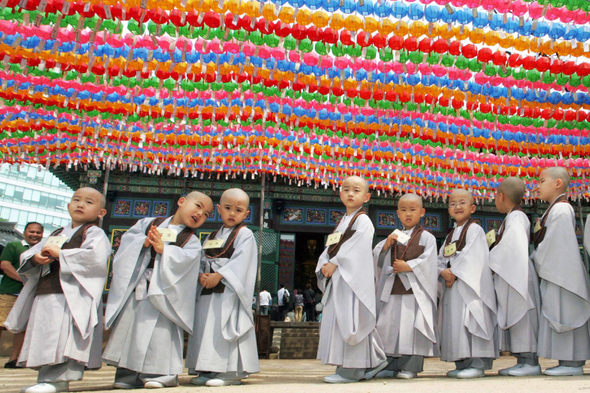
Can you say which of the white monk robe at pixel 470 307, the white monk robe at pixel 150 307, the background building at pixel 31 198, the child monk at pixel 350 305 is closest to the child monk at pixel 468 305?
the white monk robe at pixel 470 307

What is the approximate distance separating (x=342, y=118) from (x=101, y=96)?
3024 millimetres

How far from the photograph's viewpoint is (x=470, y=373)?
3.56 m

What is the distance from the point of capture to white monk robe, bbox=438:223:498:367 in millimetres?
3633

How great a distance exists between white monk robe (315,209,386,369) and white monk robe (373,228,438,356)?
0.13m

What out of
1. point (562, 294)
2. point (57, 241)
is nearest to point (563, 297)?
point (562, 294)

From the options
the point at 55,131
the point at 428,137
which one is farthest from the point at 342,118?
the point at 55,131

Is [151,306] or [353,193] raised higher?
[353,193]

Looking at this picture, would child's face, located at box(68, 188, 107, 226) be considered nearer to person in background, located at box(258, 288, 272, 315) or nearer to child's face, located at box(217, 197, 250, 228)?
A: child's face, located at box(217, 197, 250, 228)

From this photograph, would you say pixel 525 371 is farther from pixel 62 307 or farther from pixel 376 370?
pixel 62 307

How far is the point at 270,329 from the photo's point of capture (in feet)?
24.5

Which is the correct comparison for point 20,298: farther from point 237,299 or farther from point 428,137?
point 428,137

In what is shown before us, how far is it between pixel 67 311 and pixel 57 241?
474mm

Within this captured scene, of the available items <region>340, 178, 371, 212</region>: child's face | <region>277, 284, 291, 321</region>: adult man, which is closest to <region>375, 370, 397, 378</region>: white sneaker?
<region>340, 178, 371, 212</region>: child's face

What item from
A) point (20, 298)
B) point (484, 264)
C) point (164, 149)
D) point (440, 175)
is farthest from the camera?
point (440, 175)
